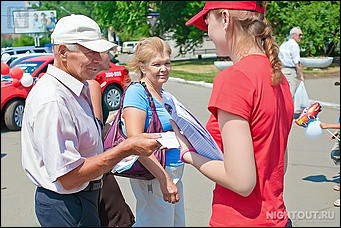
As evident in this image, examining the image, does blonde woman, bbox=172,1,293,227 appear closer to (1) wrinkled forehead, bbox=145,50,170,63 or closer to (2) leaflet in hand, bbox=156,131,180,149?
(2) leaflet in hand, bbox=156,131,180,149

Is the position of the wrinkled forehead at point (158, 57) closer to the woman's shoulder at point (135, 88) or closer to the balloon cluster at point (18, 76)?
the woman's shoulder at point (135, 88)

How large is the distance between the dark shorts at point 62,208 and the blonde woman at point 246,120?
0.83m

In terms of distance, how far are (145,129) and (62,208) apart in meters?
0.97

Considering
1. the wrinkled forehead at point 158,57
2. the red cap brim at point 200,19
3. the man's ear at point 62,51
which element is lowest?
the wrinkled forehead at point 158,57

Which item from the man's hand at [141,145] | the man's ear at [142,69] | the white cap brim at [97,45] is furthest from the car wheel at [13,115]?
the man's hand at [141,145]

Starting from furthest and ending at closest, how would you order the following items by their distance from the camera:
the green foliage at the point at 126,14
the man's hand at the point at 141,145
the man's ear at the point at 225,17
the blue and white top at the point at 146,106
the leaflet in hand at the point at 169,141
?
the green foliage at the point at 126,14
the blue and white top at the point at 146,106
the man's hand at the point at 141,145
the leaflet in hand at the point at 169,141
the man's ear at the point at 225,17

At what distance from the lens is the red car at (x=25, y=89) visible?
34.1ft

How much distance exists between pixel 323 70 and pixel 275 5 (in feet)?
18.3

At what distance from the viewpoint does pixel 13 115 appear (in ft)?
34.2

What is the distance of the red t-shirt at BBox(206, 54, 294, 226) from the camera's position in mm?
1769

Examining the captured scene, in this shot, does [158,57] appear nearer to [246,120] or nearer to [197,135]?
[197,135]

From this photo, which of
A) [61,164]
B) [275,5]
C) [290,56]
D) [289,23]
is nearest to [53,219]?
[61,164]

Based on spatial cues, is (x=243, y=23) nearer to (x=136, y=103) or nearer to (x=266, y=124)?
(x=266, y=124)

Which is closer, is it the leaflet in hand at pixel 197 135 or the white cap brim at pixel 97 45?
the leaflet in hand at pixel 197 135
